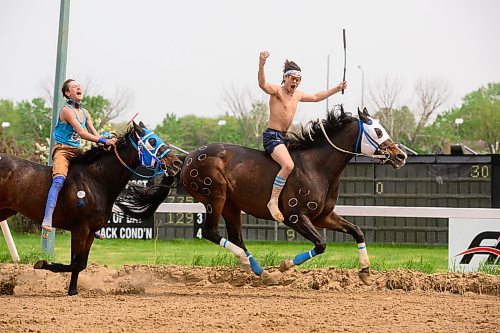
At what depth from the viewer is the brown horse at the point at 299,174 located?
10.4 meters

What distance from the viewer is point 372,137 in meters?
10.5

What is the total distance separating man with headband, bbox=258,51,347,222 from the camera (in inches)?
406

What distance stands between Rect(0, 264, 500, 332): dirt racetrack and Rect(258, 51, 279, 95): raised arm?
2.46m

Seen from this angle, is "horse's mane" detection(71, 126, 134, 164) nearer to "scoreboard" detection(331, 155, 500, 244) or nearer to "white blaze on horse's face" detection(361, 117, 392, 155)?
"white blaze on horse's face" detection(361, 117, 392, 155)

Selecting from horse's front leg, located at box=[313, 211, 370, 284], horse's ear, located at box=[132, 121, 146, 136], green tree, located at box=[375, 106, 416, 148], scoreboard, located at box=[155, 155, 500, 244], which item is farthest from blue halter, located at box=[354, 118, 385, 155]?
green tree, located at box=[375, 106, 416, 148]

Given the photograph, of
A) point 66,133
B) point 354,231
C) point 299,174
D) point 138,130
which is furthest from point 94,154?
point 354,231

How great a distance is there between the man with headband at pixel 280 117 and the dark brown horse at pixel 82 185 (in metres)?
1.19

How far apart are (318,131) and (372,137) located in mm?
701

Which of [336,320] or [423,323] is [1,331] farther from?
[423,323]

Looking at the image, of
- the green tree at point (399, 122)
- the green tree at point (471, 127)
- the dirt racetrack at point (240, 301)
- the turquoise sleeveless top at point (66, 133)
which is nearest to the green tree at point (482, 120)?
the green tree at point (471, 127)

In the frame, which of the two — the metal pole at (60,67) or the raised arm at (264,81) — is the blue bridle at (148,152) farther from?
the metal pole at (60,67)

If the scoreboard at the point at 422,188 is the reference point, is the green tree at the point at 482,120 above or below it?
above

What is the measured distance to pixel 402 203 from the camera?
17.3m

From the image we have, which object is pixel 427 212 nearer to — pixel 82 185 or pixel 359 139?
pixel 359 139
